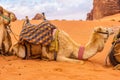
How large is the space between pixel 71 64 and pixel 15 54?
193 centimetres

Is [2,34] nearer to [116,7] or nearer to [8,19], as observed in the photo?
[8,19]

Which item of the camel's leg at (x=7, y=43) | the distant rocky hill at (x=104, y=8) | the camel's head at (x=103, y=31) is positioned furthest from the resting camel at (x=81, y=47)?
the distant rocky hill at (x=104, y=8)

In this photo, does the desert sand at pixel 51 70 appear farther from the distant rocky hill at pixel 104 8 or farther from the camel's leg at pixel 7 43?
the distant rocky hill at pixel 104 8

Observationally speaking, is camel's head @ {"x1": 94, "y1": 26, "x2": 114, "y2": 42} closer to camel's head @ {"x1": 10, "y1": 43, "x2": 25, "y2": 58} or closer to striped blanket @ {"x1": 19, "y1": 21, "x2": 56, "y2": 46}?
striped blanket @ {"x1": 19, "y1": 21, "x2": 56, "y2": 46}

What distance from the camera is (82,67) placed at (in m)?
7.05

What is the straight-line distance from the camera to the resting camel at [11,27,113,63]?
7.63 meters

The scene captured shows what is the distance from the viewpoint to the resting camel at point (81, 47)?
7633mm

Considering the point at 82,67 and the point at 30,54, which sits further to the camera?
the point at 30,54

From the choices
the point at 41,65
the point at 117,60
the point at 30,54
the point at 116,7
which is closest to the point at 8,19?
the point at 30,54

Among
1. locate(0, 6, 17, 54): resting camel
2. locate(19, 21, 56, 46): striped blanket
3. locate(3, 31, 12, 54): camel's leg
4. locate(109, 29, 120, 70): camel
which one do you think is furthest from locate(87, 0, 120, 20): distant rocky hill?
locate(109, 29, 120, 70): camel

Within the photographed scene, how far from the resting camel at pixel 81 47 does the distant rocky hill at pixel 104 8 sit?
100 feet

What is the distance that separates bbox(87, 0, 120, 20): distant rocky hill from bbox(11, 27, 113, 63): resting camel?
30.6 m

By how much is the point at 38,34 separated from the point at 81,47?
105 cm

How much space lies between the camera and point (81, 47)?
774cm
